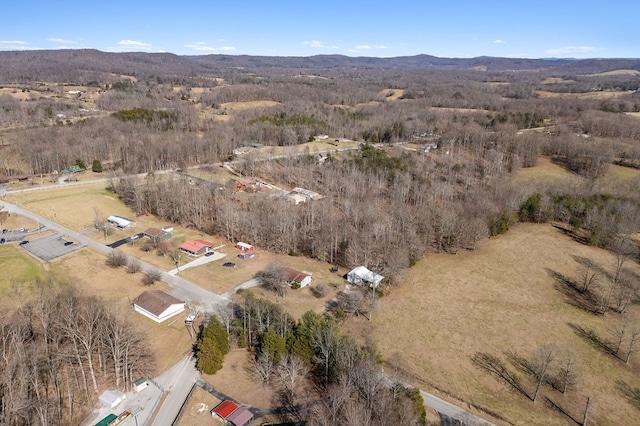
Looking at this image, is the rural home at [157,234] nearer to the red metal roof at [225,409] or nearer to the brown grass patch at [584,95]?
the red metal roof at [225,409]

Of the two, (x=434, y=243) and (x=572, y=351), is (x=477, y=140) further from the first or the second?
(x=572, y=351)

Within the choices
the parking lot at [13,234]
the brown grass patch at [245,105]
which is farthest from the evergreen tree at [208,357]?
the brown grass patch at [245,105]

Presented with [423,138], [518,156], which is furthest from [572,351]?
[423,138]

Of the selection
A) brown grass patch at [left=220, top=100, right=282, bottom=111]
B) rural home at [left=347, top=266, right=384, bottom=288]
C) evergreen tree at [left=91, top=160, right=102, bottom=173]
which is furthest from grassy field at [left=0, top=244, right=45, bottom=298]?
brown grass patch at [left=220, top=100, right=282, bottom=111]

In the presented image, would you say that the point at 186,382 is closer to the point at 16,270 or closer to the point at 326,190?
the point at 16,270

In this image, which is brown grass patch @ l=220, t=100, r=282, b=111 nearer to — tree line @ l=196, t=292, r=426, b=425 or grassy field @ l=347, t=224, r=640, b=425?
grassy field @ l=347, t=224, r=640, b=425
